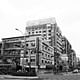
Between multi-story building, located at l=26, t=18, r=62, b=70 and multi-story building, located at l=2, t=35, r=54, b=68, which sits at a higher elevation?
multi-story building, located at l=26, t=18, r=62, b=70

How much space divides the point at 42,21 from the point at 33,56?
3781 cm

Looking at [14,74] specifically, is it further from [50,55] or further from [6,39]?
[50,55]

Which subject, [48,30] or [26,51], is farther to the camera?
[48,30]

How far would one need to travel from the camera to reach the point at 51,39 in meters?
95.8

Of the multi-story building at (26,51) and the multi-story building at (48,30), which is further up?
the multi-story building at (48,30)

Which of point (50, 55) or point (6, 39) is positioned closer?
point (6, 39)

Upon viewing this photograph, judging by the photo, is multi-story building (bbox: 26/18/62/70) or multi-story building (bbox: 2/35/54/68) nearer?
multi-story building (bbox: 2/35/54/68)

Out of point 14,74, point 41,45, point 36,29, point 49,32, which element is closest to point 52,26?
point 49,32

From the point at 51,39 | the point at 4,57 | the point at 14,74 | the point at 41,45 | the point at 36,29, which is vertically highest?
the point at 36,29

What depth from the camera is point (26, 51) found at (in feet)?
226

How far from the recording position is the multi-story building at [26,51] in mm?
67250

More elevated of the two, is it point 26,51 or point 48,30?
point 48,30

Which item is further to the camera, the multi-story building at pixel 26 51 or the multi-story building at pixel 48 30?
the multi-story building at pixel 48 30

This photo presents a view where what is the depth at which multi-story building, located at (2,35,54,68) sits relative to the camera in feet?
221
